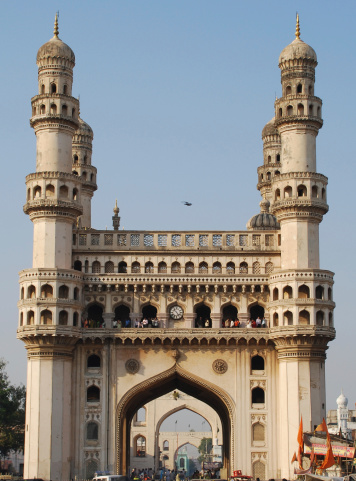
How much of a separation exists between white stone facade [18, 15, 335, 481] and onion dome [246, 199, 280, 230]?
8454 millimetres

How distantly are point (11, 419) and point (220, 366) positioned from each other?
1838 cm

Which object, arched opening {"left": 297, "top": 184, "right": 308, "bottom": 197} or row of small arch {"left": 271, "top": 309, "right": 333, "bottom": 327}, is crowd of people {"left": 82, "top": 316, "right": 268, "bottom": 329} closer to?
row of small arch {"left": 271, "top": 309, "right": 333, "bottom": 327}

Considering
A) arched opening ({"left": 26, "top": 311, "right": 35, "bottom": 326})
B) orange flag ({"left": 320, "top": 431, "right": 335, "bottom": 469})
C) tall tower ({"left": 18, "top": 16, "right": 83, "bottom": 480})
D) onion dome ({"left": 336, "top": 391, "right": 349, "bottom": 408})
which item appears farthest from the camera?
onion dome ({"left": 336, "top": 391, "right": 349, "bottom": 408})

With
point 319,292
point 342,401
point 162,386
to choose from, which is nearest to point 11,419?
point 162,386

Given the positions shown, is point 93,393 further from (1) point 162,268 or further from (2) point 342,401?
(2) point 342,401

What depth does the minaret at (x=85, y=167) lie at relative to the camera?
189 feet

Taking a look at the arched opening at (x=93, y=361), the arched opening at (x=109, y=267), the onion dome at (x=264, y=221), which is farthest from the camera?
the onion dome at (x=264, y=221)

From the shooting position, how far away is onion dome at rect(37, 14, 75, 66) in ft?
162

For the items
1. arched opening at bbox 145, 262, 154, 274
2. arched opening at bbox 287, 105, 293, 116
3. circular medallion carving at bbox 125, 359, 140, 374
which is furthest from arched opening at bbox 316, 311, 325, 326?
arched opening at bbox 287, 105, 293, 116

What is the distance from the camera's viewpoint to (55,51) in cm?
4944

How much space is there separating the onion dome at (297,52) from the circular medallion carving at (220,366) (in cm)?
1510

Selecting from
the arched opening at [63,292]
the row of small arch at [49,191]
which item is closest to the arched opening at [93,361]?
the arched opening at [63,292]

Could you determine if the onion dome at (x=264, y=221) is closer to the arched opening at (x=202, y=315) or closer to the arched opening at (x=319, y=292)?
the arched opening at (x=202, y=315)

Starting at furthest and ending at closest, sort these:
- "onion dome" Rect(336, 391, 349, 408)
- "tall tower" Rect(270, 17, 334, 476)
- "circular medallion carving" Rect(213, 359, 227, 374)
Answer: "onion dome" Rect(336, 391, 349, 408) < "circular medallion carving" Rect(213, 359, 227, 374) < "tall tower" Rect(270, 17, 334, 476)
